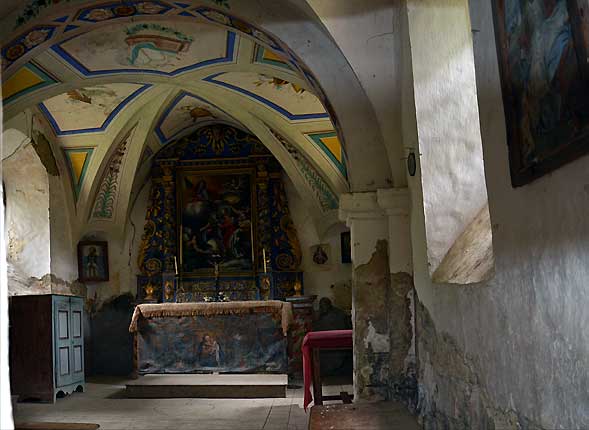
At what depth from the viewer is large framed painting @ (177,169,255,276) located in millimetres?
11461

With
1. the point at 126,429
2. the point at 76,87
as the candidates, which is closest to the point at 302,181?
the point at 76,87

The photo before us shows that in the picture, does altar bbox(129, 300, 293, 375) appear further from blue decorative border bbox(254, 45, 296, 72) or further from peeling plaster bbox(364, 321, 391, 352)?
peeling plaster bbox(364, 321, 391, 352)

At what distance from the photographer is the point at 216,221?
38.2ft

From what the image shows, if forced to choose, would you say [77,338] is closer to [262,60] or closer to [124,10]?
[262,60]

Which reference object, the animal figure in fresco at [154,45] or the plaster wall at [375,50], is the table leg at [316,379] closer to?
the plaster wall at [375,50]

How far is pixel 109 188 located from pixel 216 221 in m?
1.91

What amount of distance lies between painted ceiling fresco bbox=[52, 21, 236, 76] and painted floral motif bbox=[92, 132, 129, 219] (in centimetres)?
264

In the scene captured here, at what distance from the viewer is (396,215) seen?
5102mm

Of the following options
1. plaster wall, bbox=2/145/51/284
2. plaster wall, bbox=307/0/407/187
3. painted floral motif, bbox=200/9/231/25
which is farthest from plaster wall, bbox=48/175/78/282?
plaster wall, bbox=307/0/407/187

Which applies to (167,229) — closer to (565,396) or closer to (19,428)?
(19,428)

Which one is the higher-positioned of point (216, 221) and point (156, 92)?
point (156, 92)

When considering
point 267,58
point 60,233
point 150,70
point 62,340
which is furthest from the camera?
point 60,233

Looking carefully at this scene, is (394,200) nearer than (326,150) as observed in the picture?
Yes

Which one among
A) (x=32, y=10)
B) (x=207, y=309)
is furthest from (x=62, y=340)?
(x=32, y=10)
